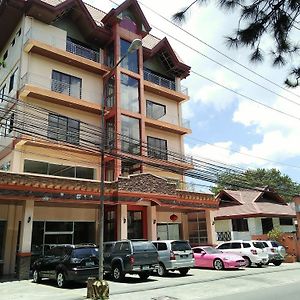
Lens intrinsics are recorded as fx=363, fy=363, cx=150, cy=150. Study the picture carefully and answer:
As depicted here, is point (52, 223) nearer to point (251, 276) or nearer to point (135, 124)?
point (135, 124)

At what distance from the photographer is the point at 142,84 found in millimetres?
29828

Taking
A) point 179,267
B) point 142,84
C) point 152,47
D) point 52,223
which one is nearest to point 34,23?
point 142,84

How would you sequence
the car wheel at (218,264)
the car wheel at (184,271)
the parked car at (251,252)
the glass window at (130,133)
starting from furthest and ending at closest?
the glass window at (130,133) < the parked car at (251,252) < the car wheel at (218,264) < the car wheel at (184,271)

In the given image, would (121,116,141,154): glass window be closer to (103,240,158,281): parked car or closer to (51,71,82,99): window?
(51,71,82,99): window

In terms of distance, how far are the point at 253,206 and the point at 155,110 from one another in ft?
42.9

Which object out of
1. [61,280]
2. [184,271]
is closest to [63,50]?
[61,280]

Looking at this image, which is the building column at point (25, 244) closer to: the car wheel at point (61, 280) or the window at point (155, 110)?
the car wheel at point (61, 280)

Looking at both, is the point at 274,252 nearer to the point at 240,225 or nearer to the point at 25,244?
the point at 240,225

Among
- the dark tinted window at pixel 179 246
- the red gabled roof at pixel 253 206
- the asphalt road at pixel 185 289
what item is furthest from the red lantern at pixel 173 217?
the asphalt road at pixel 185 289

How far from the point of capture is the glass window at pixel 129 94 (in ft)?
92.6

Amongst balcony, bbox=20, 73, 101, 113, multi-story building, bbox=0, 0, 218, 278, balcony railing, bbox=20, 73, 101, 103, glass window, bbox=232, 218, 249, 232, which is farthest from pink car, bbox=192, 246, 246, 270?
balcony railing, bbox=20, 73, 101, 103

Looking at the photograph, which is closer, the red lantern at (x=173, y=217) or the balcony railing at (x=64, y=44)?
the balcony railing at (x=64, y=44)

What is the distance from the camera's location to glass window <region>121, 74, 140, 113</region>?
28.2m

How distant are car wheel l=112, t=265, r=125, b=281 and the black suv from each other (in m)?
1.48
